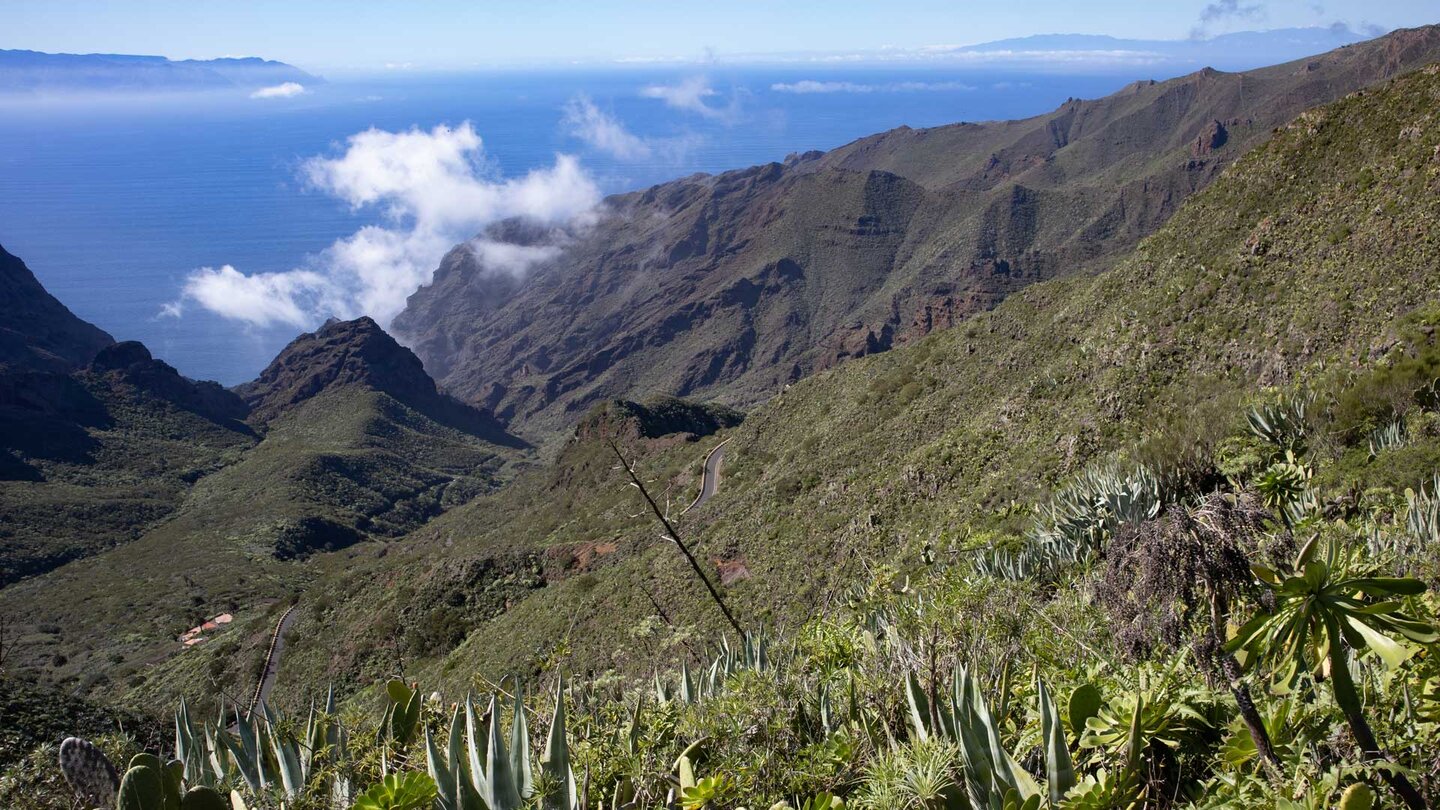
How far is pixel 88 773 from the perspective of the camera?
3.43 metres

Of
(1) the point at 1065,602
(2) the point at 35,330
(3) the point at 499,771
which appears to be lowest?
(2) the point at 35,330

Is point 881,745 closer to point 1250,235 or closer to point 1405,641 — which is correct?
point 1405,641

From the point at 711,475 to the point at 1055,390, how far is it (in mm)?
20016

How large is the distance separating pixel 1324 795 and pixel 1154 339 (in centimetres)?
1926

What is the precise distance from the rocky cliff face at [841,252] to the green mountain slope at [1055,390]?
165ft

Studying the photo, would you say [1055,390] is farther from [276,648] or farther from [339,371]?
[339,371]

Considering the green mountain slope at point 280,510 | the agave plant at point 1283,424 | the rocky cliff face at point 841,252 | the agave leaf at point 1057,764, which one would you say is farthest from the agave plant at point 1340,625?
the rocky cliff face at point 841,252

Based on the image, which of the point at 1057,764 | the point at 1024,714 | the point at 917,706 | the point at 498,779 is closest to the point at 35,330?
the point at 498,779

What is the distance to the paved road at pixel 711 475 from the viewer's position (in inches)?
1392

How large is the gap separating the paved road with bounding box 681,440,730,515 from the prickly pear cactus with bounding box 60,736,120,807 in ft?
97.3

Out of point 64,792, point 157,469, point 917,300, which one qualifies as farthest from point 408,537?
point 917,300

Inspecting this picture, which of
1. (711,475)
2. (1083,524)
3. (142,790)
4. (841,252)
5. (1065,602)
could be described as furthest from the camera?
(841,252)

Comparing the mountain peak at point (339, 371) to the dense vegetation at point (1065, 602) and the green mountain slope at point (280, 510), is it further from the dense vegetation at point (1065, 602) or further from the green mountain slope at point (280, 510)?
the dense vegetation at point (1065, 602)

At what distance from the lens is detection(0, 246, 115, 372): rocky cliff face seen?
93.3m
